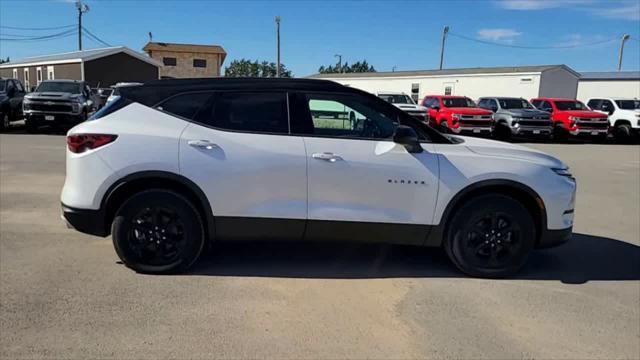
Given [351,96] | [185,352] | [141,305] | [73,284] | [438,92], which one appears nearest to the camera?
[185,352]

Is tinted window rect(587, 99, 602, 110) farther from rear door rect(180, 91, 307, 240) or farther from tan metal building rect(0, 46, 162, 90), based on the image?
tan metal building rect(0, 46, 162, 90)

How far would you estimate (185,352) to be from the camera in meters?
3.27

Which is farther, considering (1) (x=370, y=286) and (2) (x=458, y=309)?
(1) (x=370, y=286)

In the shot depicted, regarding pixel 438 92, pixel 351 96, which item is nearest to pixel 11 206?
pixel 351 96

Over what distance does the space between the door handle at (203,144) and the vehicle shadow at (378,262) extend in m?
1.16

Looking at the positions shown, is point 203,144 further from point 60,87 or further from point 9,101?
point 9,101

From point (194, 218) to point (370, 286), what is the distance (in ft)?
5.41

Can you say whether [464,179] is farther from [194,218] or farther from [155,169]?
[155,169]

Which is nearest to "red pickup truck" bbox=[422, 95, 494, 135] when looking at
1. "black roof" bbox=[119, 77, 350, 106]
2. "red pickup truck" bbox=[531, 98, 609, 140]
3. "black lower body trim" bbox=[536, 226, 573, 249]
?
"red pickup truck" bbox=[531, 98, 609, 140]

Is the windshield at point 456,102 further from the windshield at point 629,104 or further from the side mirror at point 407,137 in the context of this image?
the side mirror at point 407,137

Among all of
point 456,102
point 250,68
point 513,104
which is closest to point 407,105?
point 456,102

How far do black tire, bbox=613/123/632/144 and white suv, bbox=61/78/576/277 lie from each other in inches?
836

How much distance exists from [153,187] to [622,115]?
→ 23.8 metres

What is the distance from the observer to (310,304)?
4.07 meters
